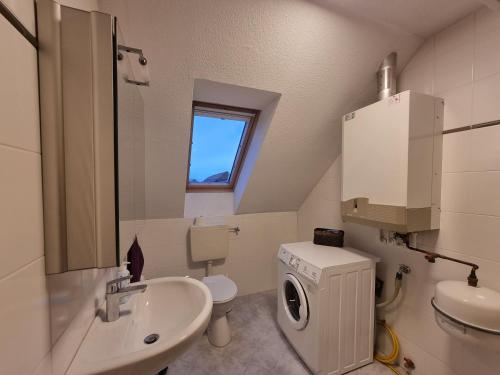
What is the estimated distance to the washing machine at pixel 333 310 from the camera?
4.95 ft

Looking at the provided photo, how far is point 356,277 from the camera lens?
1606 mm

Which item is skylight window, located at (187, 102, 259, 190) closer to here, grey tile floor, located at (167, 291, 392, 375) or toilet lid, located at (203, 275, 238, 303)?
toilet lid, located at (203, 275, 238, 303)

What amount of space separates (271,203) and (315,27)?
5.79ft

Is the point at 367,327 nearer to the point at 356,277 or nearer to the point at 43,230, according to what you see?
the point at 356,277

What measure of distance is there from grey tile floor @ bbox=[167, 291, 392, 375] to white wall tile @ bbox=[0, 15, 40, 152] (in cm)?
186

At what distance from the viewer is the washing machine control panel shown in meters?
1.51

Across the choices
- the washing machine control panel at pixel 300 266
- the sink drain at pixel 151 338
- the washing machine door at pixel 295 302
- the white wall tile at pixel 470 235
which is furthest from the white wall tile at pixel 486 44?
the sink drain at pixel 151 338

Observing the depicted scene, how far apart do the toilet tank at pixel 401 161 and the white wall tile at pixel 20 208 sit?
5.25 feet

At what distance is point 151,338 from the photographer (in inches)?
36.8

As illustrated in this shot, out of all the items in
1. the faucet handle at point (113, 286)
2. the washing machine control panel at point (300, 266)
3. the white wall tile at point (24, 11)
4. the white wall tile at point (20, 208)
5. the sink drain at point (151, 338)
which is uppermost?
the white wall tile at point (24, 11)

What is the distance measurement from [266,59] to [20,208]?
1.45 meters

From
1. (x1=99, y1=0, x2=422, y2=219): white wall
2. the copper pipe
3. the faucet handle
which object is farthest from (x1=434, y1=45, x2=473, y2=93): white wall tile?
the faucet handle

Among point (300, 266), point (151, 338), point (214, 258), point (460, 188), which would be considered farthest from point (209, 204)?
point (460, 188)

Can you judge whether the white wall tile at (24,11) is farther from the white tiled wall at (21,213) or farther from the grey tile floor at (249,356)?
the grey tile floor at (249,356)
